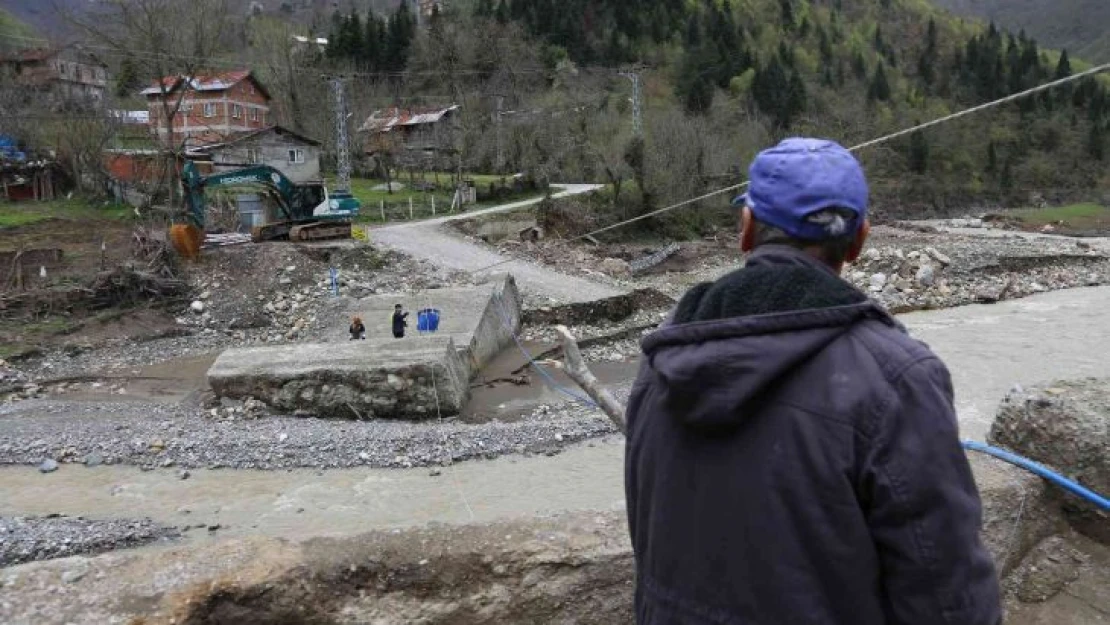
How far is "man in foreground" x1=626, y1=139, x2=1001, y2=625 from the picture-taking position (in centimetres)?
137

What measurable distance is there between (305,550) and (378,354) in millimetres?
8964

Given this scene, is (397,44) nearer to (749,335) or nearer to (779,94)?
(779,94)

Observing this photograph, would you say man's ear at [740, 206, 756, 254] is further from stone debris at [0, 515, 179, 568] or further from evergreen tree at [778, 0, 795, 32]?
evergreen tree at [778, 0, 795, 32]

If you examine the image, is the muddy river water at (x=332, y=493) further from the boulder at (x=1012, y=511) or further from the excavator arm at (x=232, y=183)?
the excavator arm at (x=232, y=183)

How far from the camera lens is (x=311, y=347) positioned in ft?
43.3

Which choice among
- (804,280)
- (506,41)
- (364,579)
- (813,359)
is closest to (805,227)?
(804,280)

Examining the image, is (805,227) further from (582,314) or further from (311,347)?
(582,314)

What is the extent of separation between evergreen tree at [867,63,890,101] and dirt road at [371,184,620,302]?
54.2 m

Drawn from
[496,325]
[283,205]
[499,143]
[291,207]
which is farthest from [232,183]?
[499,143]

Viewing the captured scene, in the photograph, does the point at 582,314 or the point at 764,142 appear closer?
the point at 582,314

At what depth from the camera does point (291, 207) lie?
77.5ft

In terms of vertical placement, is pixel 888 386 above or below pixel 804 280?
below

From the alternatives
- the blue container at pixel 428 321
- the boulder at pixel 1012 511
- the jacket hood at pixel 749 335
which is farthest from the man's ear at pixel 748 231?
the blue container at pixel 428 321

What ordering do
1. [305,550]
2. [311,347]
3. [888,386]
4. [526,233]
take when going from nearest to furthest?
[888,386] → [305,550] → [311,347] → [526,233]
